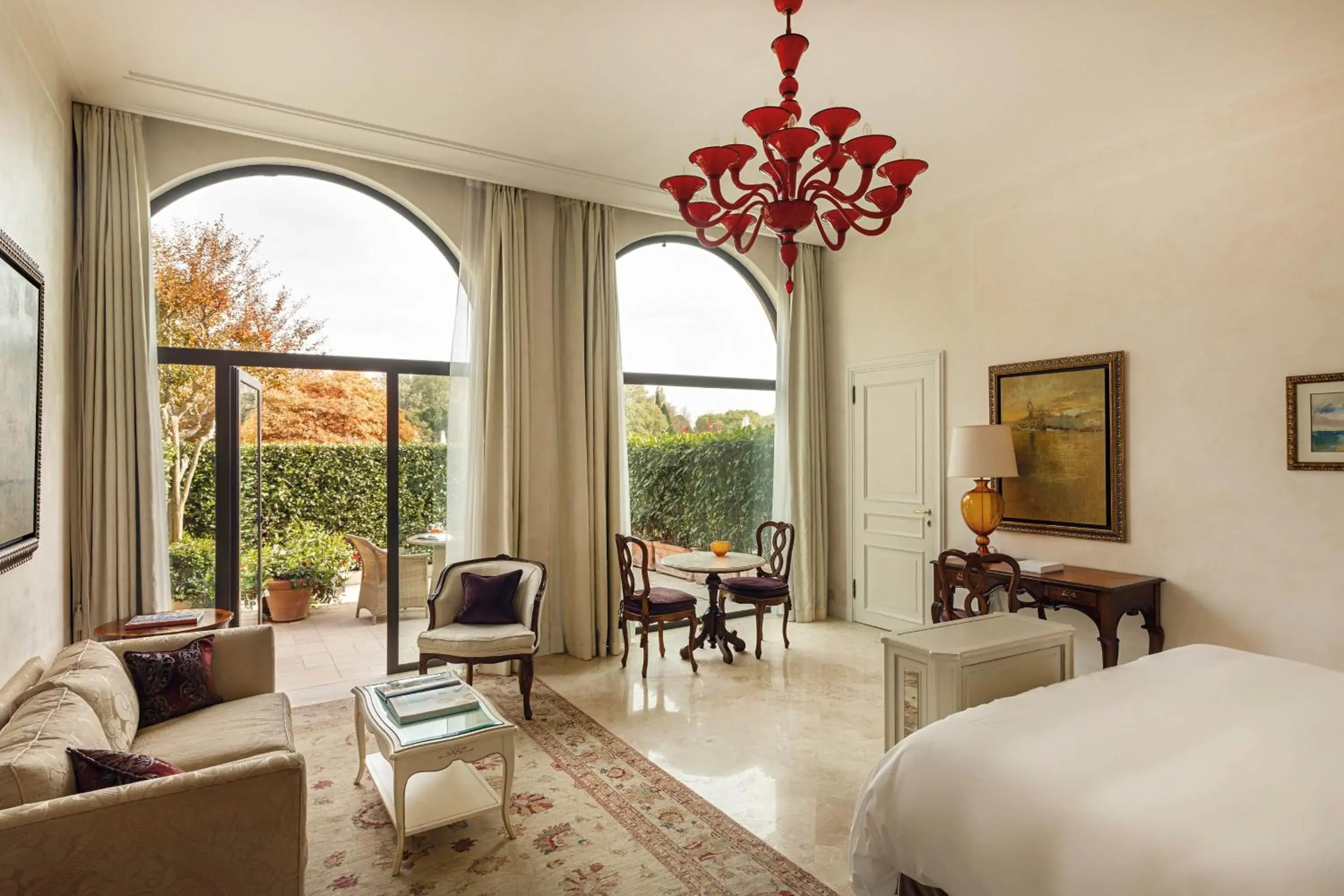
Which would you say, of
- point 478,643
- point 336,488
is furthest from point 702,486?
point 336,488

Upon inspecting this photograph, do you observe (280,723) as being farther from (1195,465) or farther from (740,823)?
(1195,465)

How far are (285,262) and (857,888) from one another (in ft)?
14.3

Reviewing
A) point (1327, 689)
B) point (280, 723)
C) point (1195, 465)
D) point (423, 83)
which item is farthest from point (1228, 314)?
point (280, 723)

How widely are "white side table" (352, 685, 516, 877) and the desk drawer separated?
3.09 meters

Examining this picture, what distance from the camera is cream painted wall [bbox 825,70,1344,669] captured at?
11.8 ft

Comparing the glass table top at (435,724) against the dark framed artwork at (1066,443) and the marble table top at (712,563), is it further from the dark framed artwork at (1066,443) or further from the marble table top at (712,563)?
the dark framed artwork at (1066,443)

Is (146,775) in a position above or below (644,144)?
below

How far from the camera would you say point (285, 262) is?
175 inches

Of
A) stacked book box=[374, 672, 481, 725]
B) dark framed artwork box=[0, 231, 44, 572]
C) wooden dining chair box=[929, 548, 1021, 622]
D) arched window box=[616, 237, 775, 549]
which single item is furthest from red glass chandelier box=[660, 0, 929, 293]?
arched window box=[616, 237, 775, 549]

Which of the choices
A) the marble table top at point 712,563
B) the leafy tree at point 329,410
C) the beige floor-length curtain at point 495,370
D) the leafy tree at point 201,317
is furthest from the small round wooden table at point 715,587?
the leafy tree at point 201,317

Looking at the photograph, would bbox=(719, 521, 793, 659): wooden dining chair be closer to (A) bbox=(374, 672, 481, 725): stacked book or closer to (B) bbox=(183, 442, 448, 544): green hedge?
(B) bbox=(183, 442, 448, 544): green hedge

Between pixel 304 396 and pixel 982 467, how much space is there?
4221 mm

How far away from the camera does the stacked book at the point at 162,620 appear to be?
3475mm

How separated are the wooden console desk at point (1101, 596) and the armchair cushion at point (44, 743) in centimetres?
380
